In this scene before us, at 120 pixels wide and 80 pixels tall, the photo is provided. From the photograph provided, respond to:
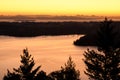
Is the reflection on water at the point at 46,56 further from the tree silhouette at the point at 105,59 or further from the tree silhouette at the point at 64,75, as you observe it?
the tree silhouette at the point at 105,59

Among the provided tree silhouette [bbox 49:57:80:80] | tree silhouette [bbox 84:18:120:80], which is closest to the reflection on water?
tree silhouette [bbox 49:57:80:80]

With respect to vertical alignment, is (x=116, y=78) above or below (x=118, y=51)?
below

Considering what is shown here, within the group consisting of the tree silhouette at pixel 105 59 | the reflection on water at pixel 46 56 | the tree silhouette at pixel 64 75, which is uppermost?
the tree silhouette at pixel 105 59

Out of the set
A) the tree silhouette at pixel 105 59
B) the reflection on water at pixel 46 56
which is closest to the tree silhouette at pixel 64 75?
the tree silhouette at pixel 105 59

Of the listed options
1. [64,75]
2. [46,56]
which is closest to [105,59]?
[64,75]

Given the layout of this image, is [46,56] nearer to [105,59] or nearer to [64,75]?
[64,75]

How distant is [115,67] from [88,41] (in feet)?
467

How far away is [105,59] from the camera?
18.7 metres

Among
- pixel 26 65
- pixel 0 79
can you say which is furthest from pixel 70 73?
pixel 0 79

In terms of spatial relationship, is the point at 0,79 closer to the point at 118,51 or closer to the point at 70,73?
the point at 70,73

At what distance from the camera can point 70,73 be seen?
23125 millimetres

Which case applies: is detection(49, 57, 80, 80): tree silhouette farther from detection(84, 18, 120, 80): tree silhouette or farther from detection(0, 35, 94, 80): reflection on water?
detection(0, 35, 94, 80): reflection on water

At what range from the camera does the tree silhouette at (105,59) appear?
18.5m

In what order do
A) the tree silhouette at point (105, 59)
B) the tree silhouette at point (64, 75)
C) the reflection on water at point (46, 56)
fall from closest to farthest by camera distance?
1. the tree silhouette at point (105, 59)
2. the tree silhouette at point (64, 75)
3. the reflection on water at point (46, 56)
